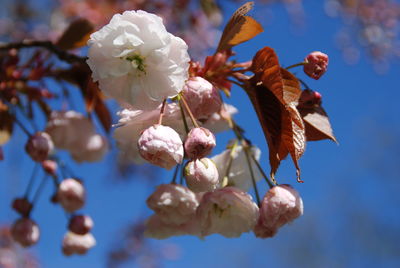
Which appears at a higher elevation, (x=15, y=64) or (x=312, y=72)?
(x=312, y=72)

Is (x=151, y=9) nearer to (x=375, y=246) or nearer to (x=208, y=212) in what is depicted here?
(x=208, y=212)

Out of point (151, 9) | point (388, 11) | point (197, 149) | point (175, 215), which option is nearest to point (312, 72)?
point (197, 149)

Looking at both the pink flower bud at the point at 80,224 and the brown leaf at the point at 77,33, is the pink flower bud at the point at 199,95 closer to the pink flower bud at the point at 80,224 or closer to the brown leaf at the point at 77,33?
the brown leaf at the point at 77,33

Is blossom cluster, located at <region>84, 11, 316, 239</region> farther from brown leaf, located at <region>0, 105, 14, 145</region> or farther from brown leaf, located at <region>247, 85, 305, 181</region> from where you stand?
brown leaf, located at <region>0, 105, 14, 145</region>

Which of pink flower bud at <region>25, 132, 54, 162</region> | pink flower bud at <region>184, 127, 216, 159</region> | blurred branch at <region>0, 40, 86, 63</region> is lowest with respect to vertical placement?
pink flower bud at <region>25, 132, 54, 162</region>

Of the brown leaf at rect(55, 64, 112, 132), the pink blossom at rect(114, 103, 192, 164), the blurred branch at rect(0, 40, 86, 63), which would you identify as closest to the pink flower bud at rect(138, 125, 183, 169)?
the pink blossom at rect(114, 103, 192, 164)

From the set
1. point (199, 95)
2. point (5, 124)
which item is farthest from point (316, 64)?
point (5, 124)

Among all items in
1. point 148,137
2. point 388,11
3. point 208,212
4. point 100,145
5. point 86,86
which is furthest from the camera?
point 388,11
